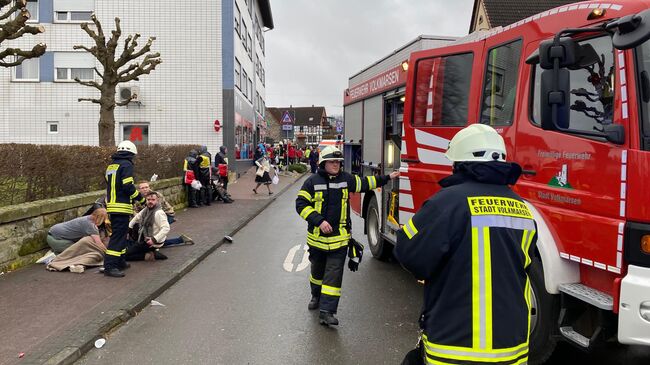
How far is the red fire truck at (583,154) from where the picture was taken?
122 inches

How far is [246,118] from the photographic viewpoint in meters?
31.2

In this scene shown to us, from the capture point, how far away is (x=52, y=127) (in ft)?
80.5

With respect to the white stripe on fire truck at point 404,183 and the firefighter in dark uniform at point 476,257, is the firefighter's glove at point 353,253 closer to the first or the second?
the white stripe on fire truck at point 404,183

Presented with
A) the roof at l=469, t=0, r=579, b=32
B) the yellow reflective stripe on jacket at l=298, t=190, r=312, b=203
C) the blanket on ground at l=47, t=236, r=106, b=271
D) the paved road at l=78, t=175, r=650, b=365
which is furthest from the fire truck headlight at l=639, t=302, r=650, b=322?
the roof at l=469, t=0, r=579, b=32

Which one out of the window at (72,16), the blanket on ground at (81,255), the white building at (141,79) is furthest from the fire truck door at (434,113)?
the window at (72,16)

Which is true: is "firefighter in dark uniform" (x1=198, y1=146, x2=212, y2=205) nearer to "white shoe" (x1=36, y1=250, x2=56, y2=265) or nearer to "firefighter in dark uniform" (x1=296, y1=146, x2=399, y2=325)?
"white shoe" (x1=36, y1=250, x2=56, y2=265)

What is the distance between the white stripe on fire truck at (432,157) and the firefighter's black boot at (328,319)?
5.91 feet

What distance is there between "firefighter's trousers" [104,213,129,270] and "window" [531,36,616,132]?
542 centimetres

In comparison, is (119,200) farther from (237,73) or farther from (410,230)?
(237,73)

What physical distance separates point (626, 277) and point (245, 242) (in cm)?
772

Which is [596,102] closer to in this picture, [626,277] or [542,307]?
[626,277]

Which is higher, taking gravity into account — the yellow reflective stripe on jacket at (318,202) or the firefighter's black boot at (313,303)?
the yellow reflective stripe on jacket at (318,202)

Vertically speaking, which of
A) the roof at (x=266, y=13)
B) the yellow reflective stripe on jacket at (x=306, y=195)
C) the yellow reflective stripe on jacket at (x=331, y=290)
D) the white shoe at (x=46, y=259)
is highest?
the roof at (x=266, y=13)

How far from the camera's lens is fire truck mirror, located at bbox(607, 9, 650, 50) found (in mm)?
2997
